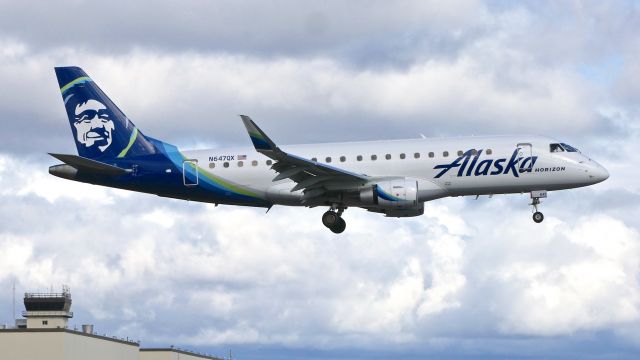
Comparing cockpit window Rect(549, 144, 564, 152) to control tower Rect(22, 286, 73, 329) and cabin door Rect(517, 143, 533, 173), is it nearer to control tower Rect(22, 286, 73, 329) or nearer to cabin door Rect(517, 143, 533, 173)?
cabin door Rect(517, 143, 533, 173)

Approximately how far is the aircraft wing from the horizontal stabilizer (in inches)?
402

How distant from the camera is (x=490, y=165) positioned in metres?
67.0

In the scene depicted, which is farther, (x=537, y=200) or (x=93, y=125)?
(x=93, y=125)

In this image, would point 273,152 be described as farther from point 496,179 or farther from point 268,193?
point 496,179

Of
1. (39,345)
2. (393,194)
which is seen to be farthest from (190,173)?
(39,345)

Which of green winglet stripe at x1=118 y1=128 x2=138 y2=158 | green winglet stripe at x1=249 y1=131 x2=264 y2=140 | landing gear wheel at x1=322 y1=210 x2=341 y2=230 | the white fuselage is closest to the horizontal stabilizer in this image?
green winglet stripe at x1=118 y1=128 x2=138 y2=158

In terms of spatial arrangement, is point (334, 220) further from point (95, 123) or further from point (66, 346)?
point (66, 346)

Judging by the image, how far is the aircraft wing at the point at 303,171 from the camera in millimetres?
63344

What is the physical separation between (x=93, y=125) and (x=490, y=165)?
2401cm

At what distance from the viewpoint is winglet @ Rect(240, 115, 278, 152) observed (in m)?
62.6

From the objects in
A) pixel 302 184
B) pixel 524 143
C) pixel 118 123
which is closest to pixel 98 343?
pixel 118 123

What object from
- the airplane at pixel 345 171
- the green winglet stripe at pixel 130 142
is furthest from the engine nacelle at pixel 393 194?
the green winglet stripe at pixel 130 142

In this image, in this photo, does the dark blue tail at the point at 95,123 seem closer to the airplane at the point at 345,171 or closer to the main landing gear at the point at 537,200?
the airplane at the point at 345,171

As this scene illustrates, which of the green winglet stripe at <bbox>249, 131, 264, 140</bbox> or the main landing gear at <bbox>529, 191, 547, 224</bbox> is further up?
the green winglet stripe at <bbox>249, 131, 264, 140</bbox>
